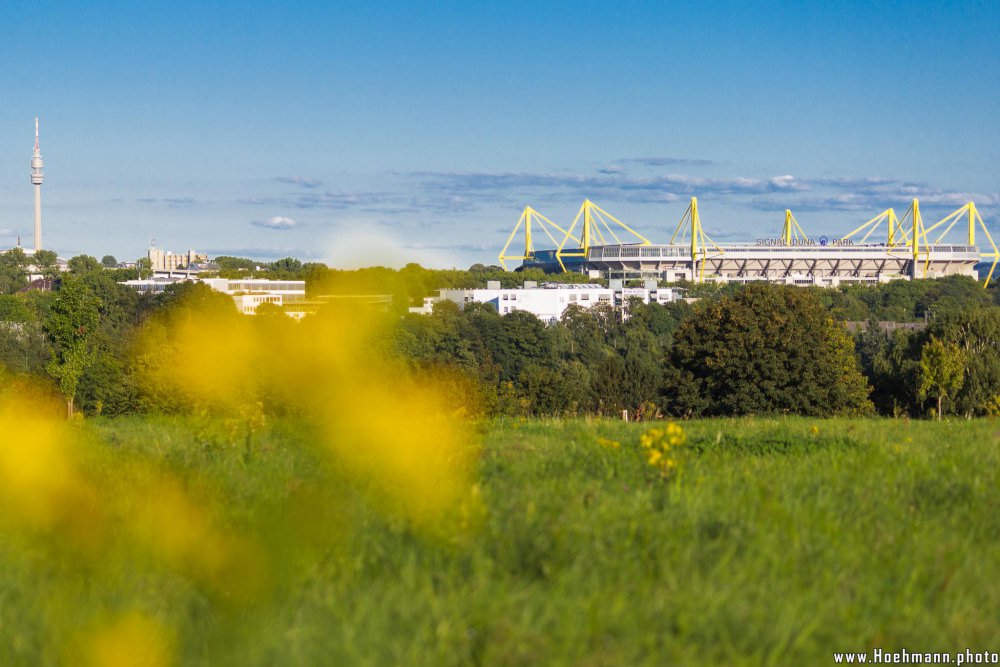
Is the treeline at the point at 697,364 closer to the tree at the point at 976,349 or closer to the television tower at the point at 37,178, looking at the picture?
the tree at the point at 976,349

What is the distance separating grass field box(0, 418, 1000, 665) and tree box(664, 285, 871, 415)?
67.4ft

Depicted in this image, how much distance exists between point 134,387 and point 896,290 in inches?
3747

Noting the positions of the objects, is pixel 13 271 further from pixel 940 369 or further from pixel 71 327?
pixel 940 369

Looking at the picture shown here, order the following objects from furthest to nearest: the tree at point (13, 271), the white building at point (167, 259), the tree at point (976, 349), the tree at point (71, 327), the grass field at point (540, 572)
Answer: the white building at point (167, 259) < the tree at point (13, 271) < the tree at point (976, 349) < the tree at point (71, 327) < the grass field at point (540, 572)

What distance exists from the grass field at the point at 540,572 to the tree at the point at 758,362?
2054 centimetres

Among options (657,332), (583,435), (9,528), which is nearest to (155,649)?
(9,528)

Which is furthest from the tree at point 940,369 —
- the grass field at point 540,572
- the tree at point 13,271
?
the tree at point 13,271

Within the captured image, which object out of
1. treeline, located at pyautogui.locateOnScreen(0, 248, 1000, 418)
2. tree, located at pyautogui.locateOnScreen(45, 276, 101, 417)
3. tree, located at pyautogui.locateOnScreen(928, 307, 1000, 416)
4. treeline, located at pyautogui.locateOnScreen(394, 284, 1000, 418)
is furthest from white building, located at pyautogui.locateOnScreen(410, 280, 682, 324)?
tree, located at pyautogui.locateOnScreen(45, 276, 101, 417)

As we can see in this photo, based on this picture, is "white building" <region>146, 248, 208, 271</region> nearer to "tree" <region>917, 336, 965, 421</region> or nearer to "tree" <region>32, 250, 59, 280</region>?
"tree" <region>32, 250, 59, 280</region>

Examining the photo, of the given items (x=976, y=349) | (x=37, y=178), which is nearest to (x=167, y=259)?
(x=37, y=178)

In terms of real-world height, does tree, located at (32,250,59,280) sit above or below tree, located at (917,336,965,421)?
above

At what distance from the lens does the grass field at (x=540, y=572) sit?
3.28 meters

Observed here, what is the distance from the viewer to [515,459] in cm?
607

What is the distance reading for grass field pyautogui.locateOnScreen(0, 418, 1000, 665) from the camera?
3279 millimetres
